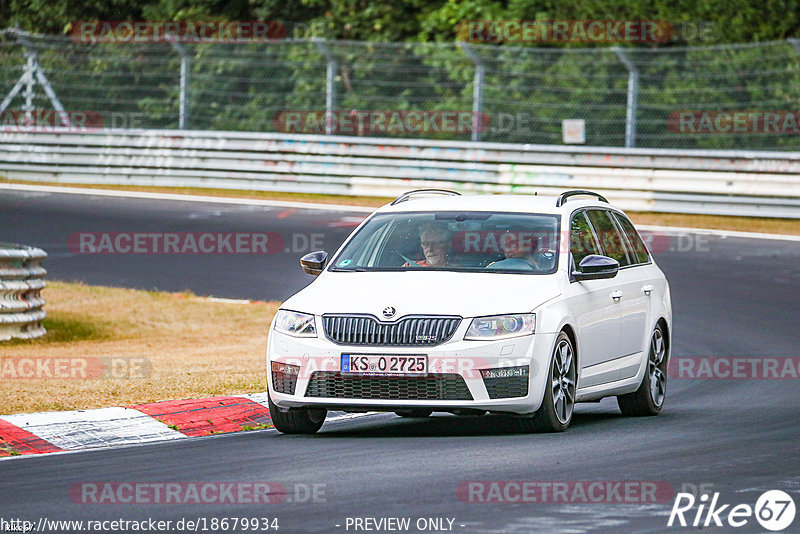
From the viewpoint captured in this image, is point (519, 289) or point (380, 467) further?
point (519, 289)

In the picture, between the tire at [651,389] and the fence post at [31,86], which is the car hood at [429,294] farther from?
the fence post at [31,86]

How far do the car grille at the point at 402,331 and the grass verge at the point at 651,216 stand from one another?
1543 centimetres

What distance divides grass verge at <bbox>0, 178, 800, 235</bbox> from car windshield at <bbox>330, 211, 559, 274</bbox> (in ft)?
45.9

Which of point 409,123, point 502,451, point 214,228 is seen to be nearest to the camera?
point 502,451

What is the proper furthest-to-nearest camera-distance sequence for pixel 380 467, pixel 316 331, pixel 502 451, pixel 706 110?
pixel 706 110
pixel 316 331
pixel 502 451
pixel 380 467

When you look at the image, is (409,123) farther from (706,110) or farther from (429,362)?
(429,362)

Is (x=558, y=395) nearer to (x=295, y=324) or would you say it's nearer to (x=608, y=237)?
(x=295, y=324)

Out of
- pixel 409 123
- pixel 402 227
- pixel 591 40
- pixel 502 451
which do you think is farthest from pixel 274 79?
pixel 502 451

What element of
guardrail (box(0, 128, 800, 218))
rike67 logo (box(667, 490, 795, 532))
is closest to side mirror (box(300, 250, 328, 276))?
rike67 logo (box(667, 490, 795, 532))

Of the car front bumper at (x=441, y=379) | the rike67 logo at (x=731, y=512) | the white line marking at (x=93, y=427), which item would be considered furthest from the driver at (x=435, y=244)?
the rike67 logo at (x=731, y=512)

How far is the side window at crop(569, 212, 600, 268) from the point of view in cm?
1053

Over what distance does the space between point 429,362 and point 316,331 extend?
75 centimetres

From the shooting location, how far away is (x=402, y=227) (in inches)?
423

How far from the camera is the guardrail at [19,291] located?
50.6 feet
